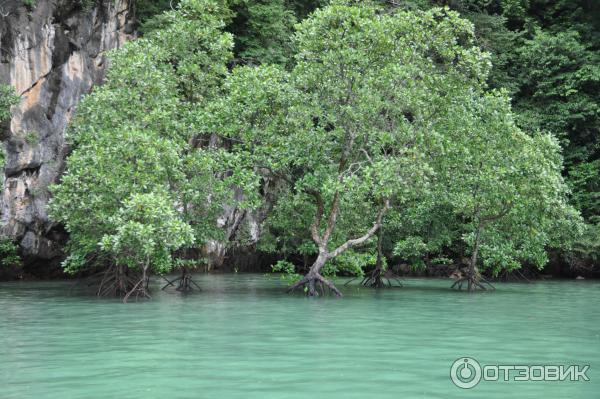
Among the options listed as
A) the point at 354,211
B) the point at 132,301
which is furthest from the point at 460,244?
the point at 132,301

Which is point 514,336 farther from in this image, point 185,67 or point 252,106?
point 185,67

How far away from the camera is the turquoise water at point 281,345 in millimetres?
9938

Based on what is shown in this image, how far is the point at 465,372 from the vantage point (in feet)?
36.4

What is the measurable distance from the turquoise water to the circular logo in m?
0.15

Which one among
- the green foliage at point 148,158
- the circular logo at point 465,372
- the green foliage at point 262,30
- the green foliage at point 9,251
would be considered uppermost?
the green foliage at point 262,30

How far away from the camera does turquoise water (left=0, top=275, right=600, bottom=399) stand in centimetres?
994

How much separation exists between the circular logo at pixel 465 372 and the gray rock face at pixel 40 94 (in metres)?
24.7

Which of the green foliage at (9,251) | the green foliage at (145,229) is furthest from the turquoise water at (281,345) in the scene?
the green foliage at (9,251)

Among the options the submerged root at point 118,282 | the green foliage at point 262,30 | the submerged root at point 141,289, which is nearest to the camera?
the submerged root at point 141,289

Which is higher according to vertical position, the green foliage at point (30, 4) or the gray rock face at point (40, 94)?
the green foliage at point (30, 4)

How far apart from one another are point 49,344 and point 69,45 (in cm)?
2439

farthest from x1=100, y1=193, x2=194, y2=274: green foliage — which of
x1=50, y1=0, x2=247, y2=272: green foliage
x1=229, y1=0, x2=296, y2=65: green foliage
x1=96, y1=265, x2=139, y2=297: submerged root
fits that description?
x1=229, y1=0, x2=296, y2=65: green foliage

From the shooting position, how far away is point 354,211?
97.7 ft

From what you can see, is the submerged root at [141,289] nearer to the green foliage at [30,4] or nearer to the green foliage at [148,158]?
the green foliage at [148,158]
